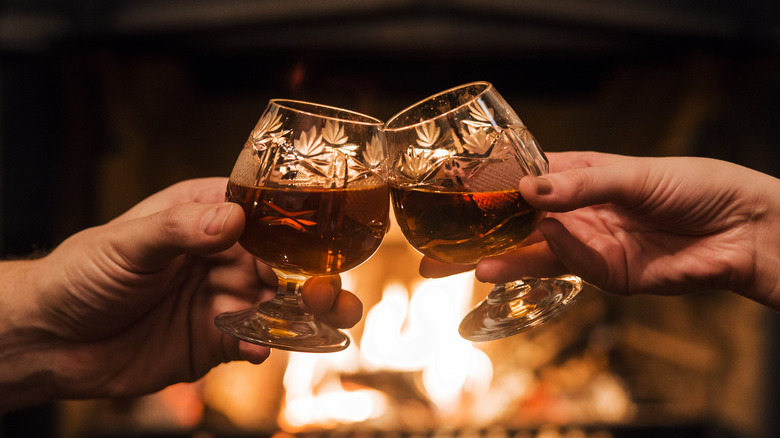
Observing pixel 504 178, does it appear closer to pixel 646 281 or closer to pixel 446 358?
pixel 646 281

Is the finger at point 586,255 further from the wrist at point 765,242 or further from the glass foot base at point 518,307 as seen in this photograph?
the wrist at point 765,242

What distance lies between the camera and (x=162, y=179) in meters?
2.73

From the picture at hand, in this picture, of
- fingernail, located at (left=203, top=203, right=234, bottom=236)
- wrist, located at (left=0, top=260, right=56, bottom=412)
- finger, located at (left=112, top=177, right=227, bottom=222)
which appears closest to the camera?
fingernail, located at (left=203, top=203, right=234, bottom=236)

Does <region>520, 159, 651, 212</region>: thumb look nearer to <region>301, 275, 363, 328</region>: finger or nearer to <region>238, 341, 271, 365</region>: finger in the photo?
<region>301, 275, 363, 328</region>: finger

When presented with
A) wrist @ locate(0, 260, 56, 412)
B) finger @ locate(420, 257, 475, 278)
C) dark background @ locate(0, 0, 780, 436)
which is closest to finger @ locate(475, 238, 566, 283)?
finger @ locate(420, 257, 475, 278)

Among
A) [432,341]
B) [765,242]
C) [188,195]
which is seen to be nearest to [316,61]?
[188,195]

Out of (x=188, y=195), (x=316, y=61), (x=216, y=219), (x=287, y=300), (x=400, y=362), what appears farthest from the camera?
(x=400, y=362)

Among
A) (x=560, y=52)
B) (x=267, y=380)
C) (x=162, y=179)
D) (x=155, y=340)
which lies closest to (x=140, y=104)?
(x=162, y=179)

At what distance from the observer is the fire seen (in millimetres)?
2381

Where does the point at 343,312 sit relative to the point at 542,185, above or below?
below

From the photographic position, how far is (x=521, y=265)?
118cm

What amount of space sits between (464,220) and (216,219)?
0.36m

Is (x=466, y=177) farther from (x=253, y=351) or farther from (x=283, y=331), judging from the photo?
(x=253, y=351)

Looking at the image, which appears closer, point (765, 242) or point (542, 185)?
point (542, 185)
